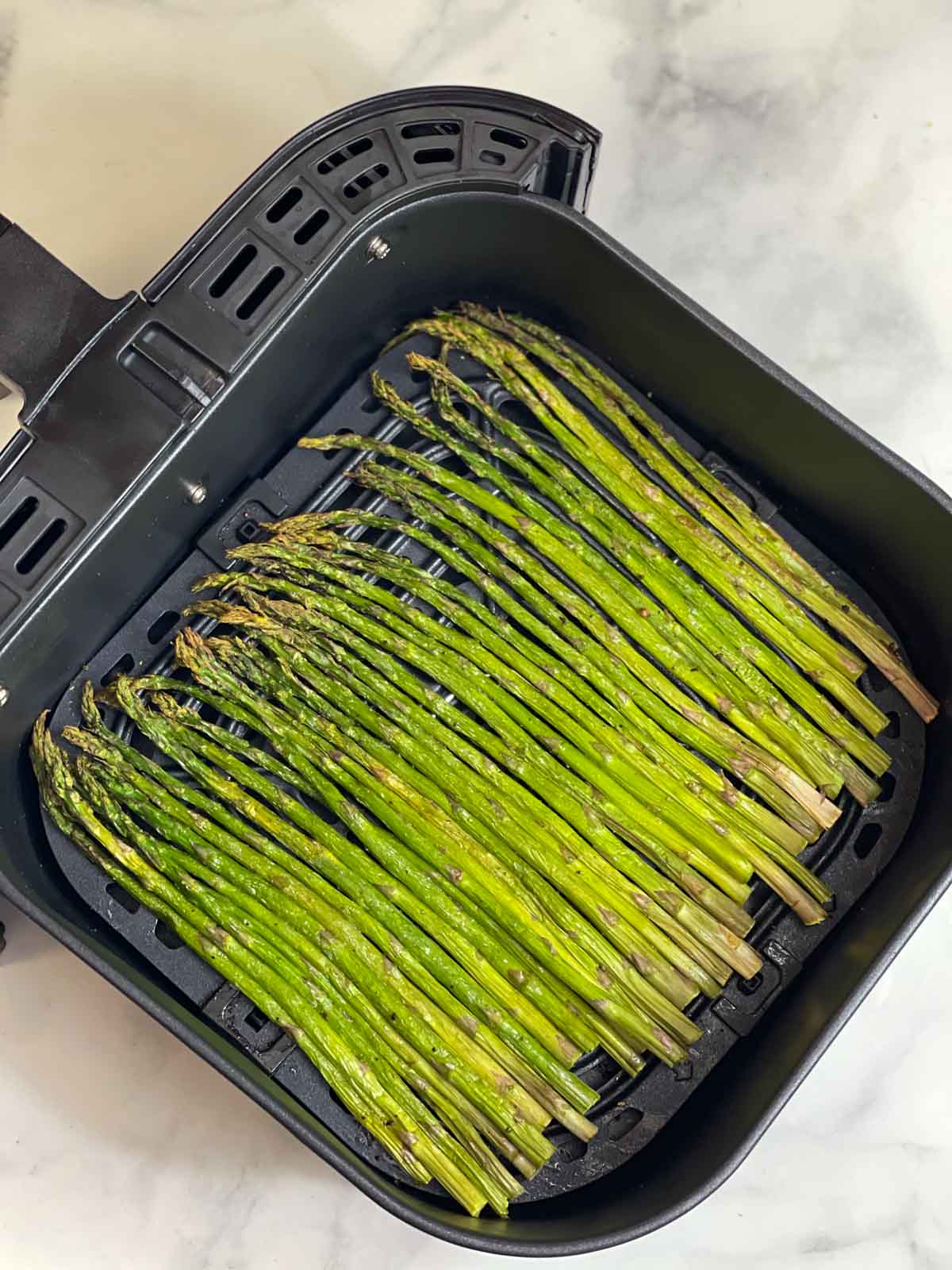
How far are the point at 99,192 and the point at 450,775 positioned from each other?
1.12 metres

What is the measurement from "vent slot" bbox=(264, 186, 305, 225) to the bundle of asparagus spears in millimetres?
288

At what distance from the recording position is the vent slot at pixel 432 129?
151cm

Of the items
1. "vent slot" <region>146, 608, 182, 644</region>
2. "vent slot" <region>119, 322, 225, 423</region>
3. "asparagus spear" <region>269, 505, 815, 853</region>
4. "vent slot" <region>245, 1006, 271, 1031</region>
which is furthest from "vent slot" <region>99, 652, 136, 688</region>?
"vent slot" <region>245, 1006, 271, 1031</region>

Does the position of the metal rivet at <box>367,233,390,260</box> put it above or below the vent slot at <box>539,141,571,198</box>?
below

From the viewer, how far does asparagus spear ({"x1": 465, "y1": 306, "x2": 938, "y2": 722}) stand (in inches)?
63.1

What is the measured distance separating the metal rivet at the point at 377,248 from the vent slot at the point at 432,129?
128 millimetres

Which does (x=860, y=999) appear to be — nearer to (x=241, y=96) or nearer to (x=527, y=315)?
(x=527, y=315)

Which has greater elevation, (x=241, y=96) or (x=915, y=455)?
(x=915, y=455)

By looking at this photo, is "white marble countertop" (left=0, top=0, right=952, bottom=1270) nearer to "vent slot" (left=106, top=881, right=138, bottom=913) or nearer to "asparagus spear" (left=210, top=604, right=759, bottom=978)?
"vent slot" (left=106, top=881, right=138, bottom=913)

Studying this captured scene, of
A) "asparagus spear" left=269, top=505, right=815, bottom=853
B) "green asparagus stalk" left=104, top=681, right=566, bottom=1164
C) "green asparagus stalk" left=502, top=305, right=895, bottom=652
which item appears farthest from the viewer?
"green asparagus stalk" left=502, top=305, right=895, bottom=652

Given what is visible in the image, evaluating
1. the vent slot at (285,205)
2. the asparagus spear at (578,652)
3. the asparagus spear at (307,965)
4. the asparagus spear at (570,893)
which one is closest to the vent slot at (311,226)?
the vent slot at (285,205)

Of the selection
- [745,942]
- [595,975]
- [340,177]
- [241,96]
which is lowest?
[595,975]

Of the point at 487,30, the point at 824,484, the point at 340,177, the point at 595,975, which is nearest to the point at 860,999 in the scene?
the point at 595,975

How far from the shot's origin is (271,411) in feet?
5.34
